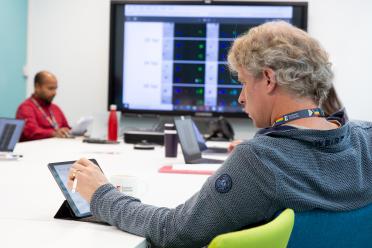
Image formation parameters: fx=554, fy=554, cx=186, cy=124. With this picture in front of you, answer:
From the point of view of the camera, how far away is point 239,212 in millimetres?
1184

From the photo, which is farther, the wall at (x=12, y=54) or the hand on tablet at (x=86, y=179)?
the wall at (x=12, y=54)

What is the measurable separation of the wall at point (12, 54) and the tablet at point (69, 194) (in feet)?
13.4

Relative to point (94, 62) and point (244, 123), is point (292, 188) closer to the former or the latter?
point (244, 123)

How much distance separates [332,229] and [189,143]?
5.56ft

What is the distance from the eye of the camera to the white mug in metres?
1.56

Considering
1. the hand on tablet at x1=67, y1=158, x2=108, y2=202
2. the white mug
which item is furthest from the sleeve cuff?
the white mug

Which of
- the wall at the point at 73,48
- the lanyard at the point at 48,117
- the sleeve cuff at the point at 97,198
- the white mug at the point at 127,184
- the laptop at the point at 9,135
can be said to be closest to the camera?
the sleeve cuff at the point at 97,198

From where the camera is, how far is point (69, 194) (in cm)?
146

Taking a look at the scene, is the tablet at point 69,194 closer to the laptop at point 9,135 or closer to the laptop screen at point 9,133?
the laptop at point 9,135

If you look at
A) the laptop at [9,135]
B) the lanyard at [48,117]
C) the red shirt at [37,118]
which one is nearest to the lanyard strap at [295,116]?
the laptop at [9,135]

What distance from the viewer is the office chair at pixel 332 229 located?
112cm

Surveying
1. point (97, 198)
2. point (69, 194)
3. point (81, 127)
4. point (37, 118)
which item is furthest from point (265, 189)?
point (37, 118)

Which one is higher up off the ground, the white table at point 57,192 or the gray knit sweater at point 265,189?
the gray knit sweater at point 265,189

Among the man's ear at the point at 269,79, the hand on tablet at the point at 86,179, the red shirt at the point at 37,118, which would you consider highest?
the man's ear at the point at 269,79
